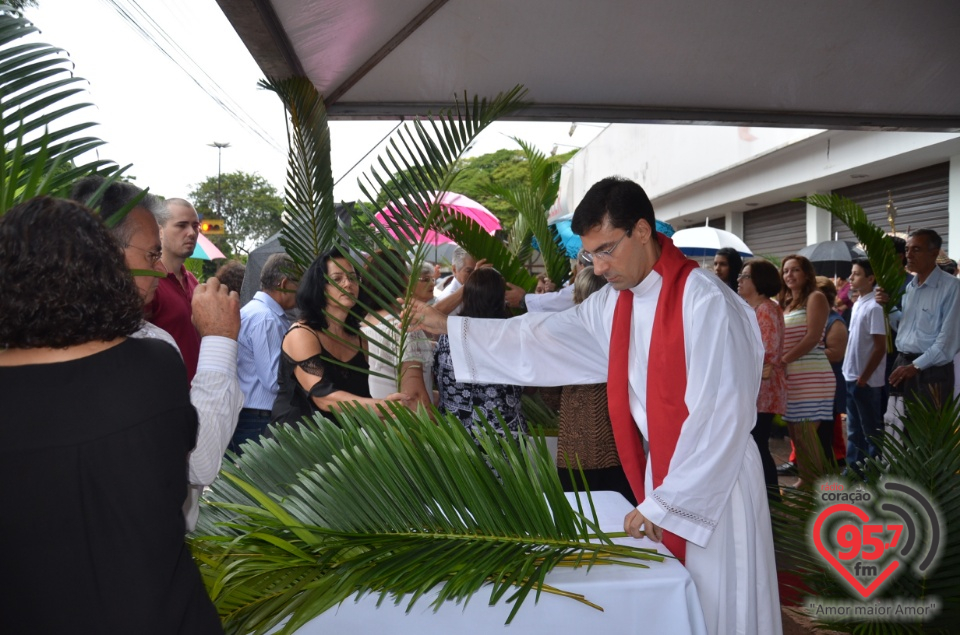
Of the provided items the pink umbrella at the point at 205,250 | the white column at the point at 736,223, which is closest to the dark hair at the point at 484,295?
the pink umbrella at the point at 205,250

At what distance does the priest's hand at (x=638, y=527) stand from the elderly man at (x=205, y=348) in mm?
1095

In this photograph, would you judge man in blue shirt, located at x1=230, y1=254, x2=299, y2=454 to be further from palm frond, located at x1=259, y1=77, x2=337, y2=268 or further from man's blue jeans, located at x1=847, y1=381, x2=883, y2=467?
man's blue jeans, located at x1=847, y1=381, x2=883, y2=467

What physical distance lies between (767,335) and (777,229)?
12874 mm

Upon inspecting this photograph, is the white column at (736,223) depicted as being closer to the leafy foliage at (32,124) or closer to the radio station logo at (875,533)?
the radio station logo at (875,533)

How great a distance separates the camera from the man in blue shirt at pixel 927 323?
18.4 feet

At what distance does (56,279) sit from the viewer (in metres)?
1.29

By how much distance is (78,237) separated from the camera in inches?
51.6

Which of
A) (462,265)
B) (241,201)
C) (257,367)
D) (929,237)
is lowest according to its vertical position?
(257,367)

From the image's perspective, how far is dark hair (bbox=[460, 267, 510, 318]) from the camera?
4.12 m

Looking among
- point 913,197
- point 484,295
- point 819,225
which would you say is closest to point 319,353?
point 484,295

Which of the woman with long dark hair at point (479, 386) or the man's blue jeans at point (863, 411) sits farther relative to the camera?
the man's blue jeans at point (863, 411)

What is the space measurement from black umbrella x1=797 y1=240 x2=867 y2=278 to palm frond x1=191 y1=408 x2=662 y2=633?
27.8 feet

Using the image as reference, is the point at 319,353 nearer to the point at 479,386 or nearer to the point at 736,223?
the point at 479,386

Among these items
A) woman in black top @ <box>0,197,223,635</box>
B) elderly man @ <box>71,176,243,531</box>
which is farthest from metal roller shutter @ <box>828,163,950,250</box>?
woman in black top @ <box>0,197,223,635</box>
